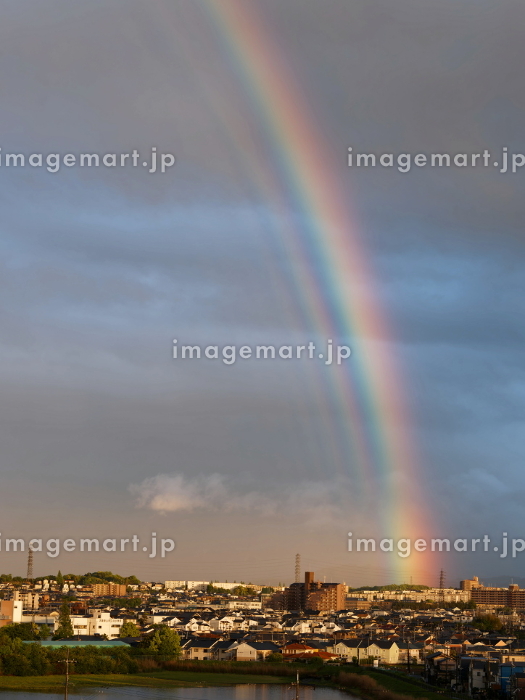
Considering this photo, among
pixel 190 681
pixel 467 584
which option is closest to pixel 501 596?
pixel 467 584

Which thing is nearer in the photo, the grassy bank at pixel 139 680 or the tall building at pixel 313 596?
the grassy bank at pixel 139 680

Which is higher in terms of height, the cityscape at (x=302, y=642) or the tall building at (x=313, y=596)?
the cityscape at (x=302, y=642)

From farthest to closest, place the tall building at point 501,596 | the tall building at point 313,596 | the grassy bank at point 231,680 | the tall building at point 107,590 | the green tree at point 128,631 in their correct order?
the tall building at point 501,596 → the tall building at point 107,590 → the tall building at point 313,596 → the green tree at point 128,631 → the grassy bank at point 231,680

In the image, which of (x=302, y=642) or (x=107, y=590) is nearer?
(x=302, y=642)

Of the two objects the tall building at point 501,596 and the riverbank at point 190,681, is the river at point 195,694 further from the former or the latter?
the tall building at point 501,596

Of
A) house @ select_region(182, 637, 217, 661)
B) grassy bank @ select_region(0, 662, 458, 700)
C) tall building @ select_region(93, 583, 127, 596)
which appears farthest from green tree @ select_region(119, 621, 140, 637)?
tall building @ select_region(93, 583, 127, 596)

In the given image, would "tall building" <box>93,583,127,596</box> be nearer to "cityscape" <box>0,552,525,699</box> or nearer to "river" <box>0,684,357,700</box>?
"cityscape" <box>0,552,525,699</box>

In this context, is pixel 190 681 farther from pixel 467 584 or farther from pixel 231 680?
pixel 467 584

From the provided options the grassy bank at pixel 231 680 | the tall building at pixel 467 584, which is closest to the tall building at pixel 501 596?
the tall building at pixel 467 584

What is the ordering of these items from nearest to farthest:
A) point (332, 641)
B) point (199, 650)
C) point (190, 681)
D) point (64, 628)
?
point (190, 681) → point (199, 650) → point (64, 628) → point (332, 641)
